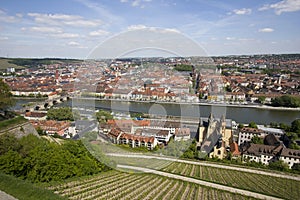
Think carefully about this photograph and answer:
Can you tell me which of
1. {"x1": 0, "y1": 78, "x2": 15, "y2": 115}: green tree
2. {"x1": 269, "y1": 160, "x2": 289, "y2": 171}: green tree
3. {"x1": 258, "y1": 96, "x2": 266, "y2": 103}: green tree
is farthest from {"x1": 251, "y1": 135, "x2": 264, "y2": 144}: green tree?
{"x1": 258, "y1": 96, "x2": 266, "y2": 103}: green tree

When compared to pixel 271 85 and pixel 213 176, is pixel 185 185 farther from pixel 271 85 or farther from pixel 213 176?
pixel 271 85

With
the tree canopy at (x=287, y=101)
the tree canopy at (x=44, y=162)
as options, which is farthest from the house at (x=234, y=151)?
the tree canopy at (x=287, y=101)

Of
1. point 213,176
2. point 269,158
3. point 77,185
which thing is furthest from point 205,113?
point 77,185

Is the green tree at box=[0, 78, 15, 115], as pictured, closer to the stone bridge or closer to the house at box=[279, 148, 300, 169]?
the stone bridge

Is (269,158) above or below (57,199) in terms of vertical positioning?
below

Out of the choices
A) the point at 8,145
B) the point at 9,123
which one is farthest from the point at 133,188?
the point at 9,123
